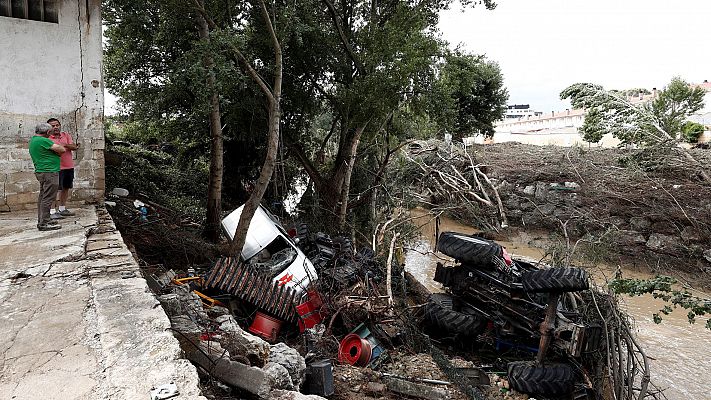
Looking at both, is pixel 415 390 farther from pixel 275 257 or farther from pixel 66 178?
pixel 66 178

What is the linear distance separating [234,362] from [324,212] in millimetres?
10723

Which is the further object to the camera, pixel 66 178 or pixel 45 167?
pixel 66 178

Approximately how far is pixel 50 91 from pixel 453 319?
23.6 ft

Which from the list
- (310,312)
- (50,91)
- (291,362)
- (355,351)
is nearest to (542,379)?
(355,351)

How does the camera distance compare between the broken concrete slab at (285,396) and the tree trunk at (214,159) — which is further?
the tree trunk at (214,159)

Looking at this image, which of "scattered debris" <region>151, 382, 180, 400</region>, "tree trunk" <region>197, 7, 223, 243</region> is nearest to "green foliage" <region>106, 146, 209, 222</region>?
"tree trunk" <region>197, 7, 223, 243</region>

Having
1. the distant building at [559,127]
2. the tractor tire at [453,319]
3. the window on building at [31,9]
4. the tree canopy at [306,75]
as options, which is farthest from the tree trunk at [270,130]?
the distant building at [559,127]

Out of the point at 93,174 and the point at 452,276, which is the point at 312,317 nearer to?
the point at 452,276

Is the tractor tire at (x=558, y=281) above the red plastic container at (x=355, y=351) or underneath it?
above

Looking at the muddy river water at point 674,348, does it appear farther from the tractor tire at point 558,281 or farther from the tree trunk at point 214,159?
the tree trunk at point 214,159

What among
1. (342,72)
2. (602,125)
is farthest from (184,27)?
(602,125)

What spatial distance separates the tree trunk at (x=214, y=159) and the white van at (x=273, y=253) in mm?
450

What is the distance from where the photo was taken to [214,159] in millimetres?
8984

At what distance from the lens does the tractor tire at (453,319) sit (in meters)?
7.21
